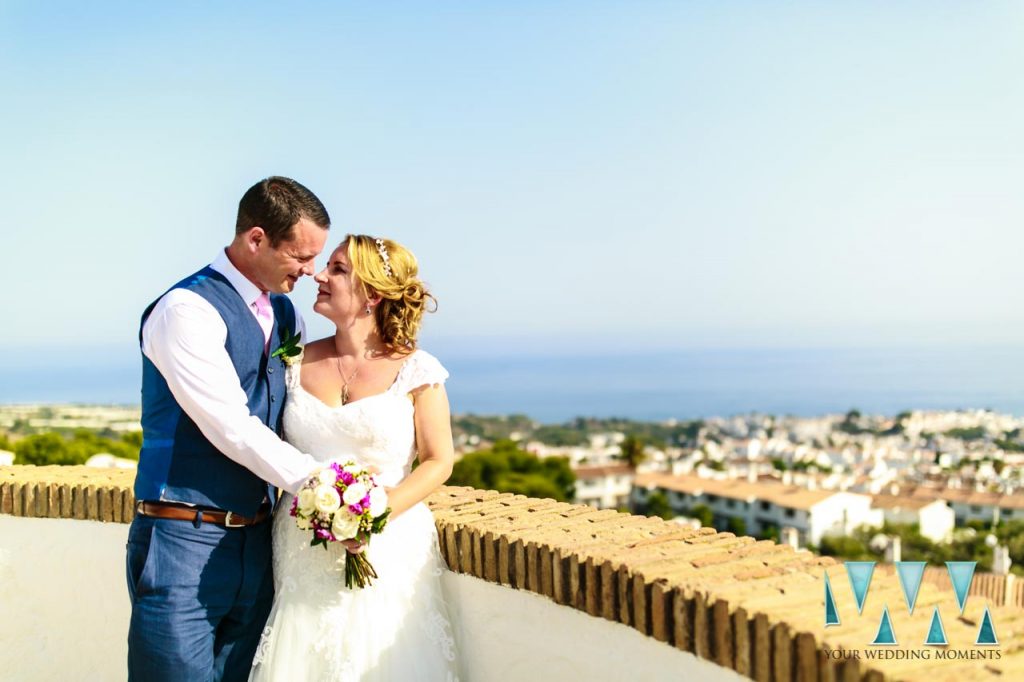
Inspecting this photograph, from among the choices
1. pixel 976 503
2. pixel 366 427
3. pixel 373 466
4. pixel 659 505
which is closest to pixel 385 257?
pixel 366 427

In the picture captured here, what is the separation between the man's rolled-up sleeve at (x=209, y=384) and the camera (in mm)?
2570

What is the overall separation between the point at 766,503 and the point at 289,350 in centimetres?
6465

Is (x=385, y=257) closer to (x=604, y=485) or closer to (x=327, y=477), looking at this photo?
(x=327, y=477)

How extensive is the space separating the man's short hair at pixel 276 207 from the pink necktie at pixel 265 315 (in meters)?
0.22

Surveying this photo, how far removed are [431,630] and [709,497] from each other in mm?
67471

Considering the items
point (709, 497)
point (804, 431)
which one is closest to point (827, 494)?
point (709, 497)

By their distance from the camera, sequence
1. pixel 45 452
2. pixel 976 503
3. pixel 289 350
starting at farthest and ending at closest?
1. pixel 976 503
2. pixel 45 452
3. pixel 289 350

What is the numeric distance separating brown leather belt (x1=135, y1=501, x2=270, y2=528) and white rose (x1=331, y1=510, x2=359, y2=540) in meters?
0.37

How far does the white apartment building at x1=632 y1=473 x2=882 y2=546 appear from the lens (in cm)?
5956

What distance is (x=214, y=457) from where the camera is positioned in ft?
8.91

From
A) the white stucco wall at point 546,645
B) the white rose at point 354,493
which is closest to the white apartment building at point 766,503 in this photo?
the white stucco wall at point 546,645

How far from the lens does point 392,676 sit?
8.93 feet
